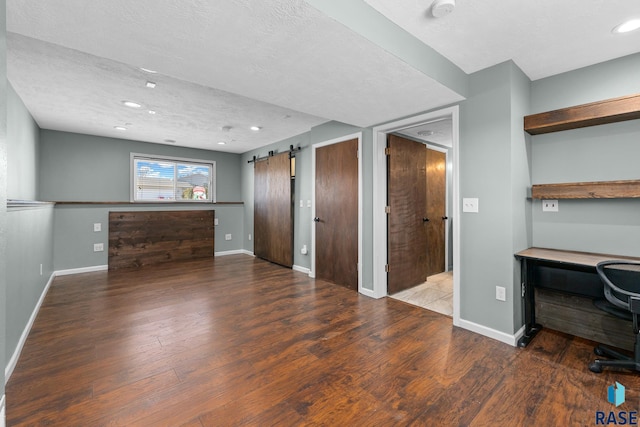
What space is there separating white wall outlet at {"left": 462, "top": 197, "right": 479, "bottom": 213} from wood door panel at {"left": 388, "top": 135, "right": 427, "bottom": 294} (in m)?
1.03

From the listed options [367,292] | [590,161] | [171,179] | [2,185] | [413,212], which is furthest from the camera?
[171,179]

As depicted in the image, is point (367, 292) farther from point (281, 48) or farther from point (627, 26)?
point (627, 26)

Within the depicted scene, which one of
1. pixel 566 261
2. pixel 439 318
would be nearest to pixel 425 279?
pixel 439 318

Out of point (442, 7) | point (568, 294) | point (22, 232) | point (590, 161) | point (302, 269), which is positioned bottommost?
point (302, 269)

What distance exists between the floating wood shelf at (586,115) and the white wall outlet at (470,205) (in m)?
0.79

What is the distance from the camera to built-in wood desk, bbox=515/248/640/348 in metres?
2.25

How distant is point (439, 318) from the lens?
2865 millimetres

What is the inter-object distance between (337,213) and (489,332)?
2.27 metres

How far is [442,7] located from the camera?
5.55 ft

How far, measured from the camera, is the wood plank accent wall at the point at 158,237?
512 cm

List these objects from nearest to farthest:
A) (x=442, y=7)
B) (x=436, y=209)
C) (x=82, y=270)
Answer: (x=442, y=7) → (x=436, y=209) → (x=82, y=270)

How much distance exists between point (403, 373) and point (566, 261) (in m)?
1.51

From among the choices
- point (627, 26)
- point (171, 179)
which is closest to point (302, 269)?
point (171, 179)

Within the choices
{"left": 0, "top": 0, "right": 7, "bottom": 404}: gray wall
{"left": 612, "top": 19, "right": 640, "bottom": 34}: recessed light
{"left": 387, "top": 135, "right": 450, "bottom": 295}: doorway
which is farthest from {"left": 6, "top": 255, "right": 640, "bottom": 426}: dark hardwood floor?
{"left": 612, "top": 19, "right": 640, "bottom": 34}: recessed light
